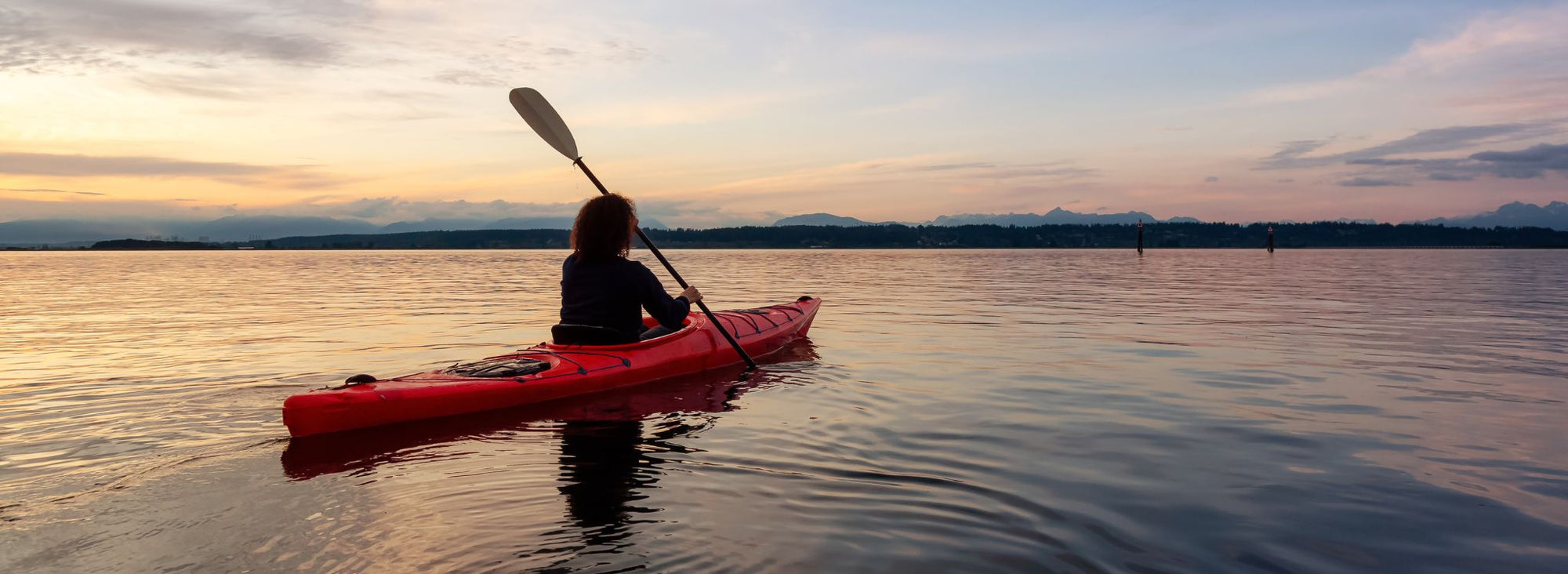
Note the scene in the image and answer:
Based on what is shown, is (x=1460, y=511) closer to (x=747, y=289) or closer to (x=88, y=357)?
(x=88, y=357)

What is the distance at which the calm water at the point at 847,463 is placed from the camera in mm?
3898

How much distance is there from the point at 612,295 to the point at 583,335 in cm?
54

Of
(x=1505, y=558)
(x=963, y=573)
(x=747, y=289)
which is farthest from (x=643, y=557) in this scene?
(x=747, y=289)

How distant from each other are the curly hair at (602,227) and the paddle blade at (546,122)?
3.01 m

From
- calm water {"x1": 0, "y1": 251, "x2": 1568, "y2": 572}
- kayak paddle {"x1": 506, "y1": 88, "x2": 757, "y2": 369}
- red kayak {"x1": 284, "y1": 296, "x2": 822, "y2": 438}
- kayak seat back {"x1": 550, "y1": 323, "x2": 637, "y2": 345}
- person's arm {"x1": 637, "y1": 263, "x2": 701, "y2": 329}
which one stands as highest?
kayak paddle {"x1": 506, "y1": 88, "x2": 757, "y2": 369}

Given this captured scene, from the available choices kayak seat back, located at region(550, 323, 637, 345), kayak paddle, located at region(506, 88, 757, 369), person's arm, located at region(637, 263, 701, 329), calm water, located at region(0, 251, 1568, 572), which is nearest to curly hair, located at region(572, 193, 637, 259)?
person's arm, located at region(637, 263, 701, 329)

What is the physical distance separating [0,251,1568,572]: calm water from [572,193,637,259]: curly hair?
53.0 inches

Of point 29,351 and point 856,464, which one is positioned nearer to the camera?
point 856,464

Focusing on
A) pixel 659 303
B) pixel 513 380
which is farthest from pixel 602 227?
pixel 513 380

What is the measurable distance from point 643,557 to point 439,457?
259 centimetres

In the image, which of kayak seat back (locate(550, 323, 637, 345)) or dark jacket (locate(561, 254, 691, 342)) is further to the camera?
kayak seat back (locate(550, 323, 637, 345))

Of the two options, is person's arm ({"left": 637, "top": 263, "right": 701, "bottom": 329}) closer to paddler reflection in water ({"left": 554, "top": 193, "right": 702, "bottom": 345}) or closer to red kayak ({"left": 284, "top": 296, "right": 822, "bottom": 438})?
paddler reflection in water ({"left": 554, "top": 193, "right": 702, "bottom": 345})

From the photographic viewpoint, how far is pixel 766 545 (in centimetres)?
389

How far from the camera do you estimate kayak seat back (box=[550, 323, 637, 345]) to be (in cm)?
847
